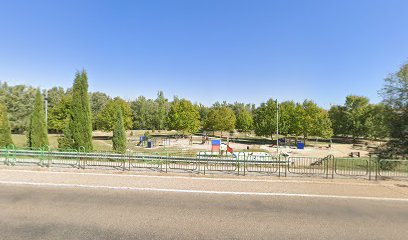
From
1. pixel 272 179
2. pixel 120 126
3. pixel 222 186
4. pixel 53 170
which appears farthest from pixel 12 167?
pixel 272 179

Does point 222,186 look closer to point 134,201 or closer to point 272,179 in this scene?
point 272,179

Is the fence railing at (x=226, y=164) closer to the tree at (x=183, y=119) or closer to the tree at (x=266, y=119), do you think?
the tree at (x=266, y=119)

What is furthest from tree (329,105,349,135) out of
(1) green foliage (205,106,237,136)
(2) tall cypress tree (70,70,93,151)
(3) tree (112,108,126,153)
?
(2) tall cypress tree (70,70,93,151)

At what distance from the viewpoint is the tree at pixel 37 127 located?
1872 centimetres

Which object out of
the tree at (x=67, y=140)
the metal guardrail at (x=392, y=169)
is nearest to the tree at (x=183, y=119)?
the tree at (x=67, y=140)

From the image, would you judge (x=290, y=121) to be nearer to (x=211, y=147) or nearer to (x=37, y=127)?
(x=211, y=147)

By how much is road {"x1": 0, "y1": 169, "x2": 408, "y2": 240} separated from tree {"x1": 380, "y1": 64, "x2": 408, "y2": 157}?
1237 cm

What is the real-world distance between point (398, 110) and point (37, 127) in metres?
32.9

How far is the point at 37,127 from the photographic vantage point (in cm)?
1889

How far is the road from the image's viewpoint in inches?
239

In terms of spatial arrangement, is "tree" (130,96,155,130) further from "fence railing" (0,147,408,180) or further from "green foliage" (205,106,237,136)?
"fence railing" (0,147,408,180)

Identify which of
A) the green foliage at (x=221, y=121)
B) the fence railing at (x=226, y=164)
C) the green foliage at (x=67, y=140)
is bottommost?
the fence railing at (x=226, y=164)

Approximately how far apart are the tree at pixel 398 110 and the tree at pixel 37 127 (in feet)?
103

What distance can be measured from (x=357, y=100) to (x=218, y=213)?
65274mm
